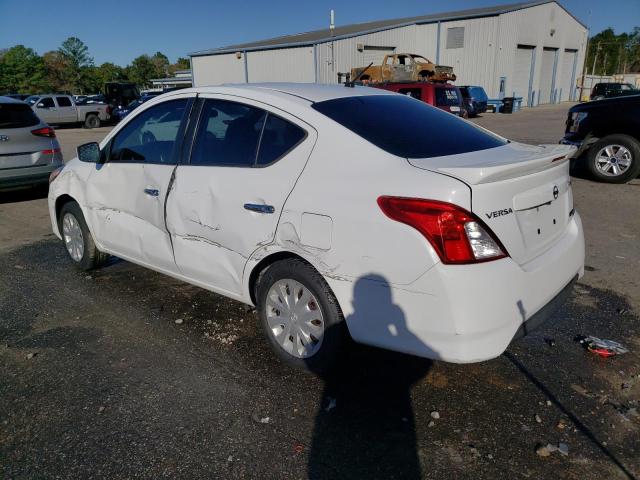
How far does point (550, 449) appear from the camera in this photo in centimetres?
243

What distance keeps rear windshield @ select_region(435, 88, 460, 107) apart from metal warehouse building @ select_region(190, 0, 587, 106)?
14603 millimetres

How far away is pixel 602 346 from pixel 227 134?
284 centimetres

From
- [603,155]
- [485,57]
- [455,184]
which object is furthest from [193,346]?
[485,57]

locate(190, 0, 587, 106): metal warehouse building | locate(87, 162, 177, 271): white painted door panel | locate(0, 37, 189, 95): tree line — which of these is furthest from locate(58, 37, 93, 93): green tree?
locate(87, 162, 177, 271): white painted door panel

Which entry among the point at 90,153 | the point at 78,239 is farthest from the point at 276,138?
the point at 78,239

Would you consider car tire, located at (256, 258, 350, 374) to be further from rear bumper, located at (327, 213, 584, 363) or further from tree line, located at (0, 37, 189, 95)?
tree line, located at (0, 37, 189, 95)

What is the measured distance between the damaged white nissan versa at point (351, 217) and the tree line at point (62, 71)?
260 feet

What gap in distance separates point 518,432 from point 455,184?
1298 millimetres

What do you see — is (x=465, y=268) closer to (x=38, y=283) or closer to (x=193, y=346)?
(x=193, y=346)

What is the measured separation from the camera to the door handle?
2959 mm

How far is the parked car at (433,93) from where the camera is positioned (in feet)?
55.3

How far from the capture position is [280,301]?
3.12 meters

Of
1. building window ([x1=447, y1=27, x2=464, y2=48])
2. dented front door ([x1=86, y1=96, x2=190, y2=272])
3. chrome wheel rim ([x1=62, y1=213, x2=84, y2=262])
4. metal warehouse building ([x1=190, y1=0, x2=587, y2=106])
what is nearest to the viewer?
dented front door ([x1=86, y1=96, x2=190, y2=272])

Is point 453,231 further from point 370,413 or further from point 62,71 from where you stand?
point 62,71
